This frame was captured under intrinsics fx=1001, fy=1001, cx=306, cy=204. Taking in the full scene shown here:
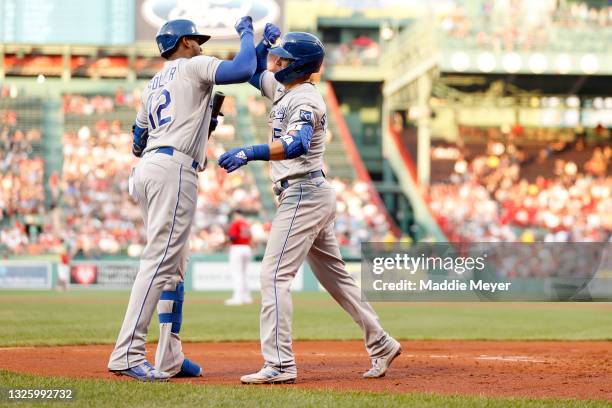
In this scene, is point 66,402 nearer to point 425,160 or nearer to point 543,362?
point 543,362

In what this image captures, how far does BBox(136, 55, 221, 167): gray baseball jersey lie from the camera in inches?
251

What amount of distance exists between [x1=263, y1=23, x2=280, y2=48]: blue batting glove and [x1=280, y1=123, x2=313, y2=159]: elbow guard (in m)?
0.82

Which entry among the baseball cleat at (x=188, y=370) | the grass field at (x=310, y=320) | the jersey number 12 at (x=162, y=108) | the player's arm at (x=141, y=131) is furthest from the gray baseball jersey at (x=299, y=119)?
the grass field at (x=310, y=320)

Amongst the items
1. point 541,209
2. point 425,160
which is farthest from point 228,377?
point 425,160

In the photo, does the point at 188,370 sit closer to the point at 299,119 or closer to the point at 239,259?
the point at 299,119

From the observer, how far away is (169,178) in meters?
6.31

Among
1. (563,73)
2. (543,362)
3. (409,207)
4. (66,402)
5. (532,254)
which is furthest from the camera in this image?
(409,207)

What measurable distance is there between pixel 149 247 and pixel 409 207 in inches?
1150

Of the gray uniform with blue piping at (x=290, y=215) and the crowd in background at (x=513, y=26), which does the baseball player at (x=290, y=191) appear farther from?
the crowd in background at (x=513, y=26)

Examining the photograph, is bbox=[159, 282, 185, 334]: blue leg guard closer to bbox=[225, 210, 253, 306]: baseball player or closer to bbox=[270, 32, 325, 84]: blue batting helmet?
bbox=[270, 32, 325, 84]: blue batting helmet

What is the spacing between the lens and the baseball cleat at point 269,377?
20.3 ft

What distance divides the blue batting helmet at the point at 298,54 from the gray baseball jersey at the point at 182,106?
0.45 meters

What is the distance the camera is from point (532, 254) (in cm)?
2106

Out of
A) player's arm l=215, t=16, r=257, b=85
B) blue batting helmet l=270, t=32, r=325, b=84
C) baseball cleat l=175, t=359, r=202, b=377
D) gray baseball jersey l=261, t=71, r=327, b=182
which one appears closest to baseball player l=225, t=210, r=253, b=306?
baseball cleat l=175, t=359, r=202, b=377
